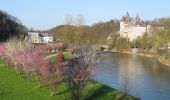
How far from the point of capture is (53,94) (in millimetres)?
17328

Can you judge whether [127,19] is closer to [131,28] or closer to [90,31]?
[131,28]

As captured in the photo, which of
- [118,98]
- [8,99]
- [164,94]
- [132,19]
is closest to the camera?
[8,99]

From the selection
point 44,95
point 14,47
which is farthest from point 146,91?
point 14,47

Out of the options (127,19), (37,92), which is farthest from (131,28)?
(37,92)

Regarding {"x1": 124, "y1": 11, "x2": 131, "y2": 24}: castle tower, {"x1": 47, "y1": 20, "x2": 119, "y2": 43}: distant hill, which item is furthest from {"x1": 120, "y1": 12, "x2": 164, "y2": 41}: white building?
{"x1": 47, "y1": 20, "x2": 119, "y2": 43}: distant hill

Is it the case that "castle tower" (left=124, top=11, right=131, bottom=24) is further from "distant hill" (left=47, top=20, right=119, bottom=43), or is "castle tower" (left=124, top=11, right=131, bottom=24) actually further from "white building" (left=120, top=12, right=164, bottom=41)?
"distant hill" (left=47, top=20, right=119, bottom=43)

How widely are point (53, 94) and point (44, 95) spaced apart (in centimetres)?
A: 44

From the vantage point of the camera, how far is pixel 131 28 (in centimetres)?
10356

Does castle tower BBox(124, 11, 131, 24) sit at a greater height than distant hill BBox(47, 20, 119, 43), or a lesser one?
greater

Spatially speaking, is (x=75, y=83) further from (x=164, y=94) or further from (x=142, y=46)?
(x=142, y=46)

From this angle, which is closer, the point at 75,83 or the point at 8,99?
the point at 75,83

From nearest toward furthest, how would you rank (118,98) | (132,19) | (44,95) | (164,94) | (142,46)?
(44,95)
(118,98)
(164,94)
(142,46)
(132,19)

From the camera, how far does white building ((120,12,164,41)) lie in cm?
9646

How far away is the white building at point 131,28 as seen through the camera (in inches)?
3797
